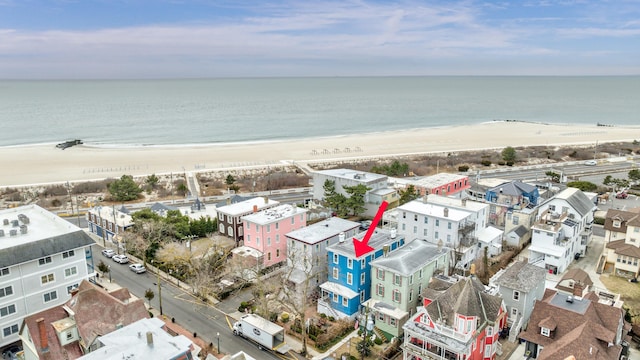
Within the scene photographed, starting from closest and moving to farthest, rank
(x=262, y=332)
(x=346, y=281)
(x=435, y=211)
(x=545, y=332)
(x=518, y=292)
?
(x=545, y=332) → (x=262, y=332) → (x=518, y=292) → (x=346, y=281) → (x=435, y=211)

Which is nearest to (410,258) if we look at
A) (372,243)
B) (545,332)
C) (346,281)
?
(372,243)

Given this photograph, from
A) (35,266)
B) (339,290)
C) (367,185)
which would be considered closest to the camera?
(35,266)

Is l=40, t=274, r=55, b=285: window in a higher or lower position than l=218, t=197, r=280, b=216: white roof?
lower

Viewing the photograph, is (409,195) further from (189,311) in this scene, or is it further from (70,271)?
(70,271)

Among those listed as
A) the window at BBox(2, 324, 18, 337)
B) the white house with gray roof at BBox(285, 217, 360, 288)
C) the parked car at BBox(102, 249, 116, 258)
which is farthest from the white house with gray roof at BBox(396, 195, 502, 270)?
the window at BBox(2, 324, 18, 337)

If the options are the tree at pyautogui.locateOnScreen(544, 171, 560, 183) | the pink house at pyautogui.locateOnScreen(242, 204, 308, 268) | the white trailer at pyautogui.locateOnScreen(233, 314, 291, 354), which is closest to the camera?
the white trailer at pyautogui.locateOnScreen(233, 314, 291, 354)

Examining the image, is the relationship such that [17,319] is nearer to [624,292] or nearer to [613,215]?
[624,292]

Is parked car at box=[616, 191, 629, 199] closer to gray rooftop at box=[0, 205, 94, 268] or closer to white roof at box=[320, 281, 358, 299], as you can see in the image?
white roof at box=[320, 281, 358, 299]
